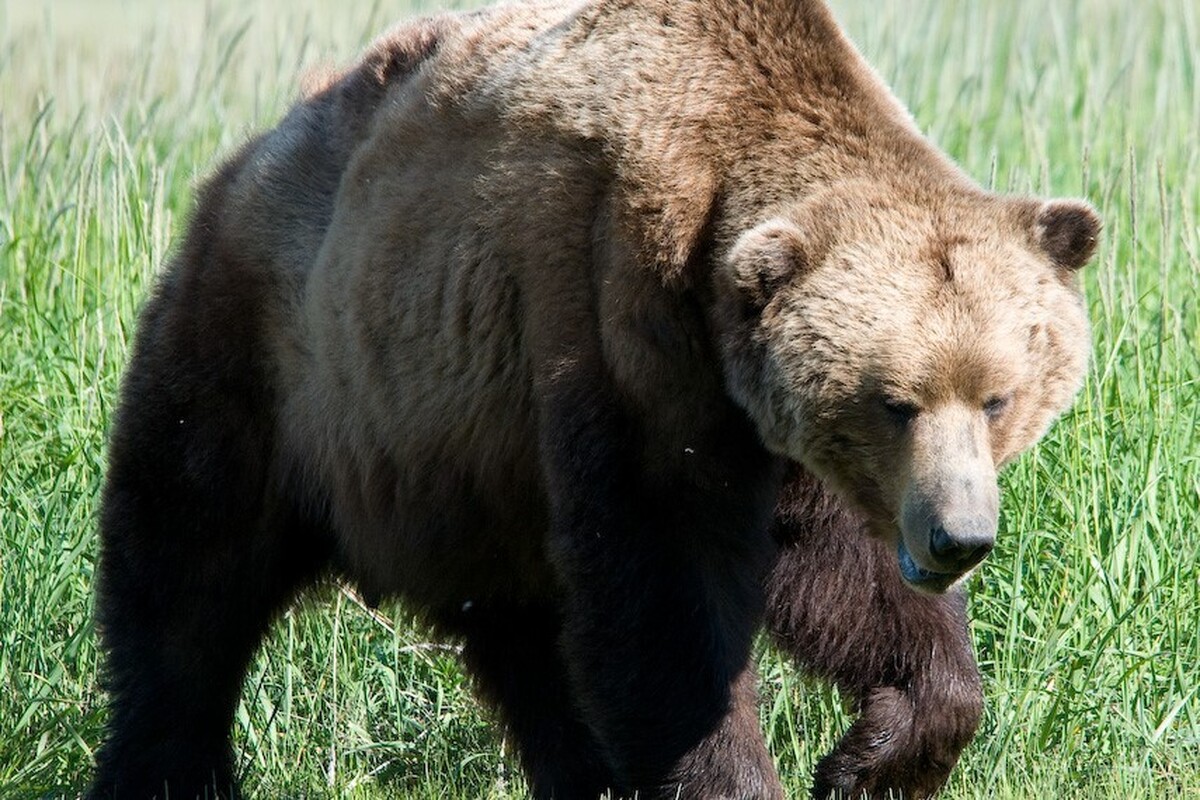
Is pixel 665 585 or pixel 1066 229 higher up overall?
pixel 1066 229

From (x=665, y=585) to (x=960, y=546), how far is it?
789 millimetres

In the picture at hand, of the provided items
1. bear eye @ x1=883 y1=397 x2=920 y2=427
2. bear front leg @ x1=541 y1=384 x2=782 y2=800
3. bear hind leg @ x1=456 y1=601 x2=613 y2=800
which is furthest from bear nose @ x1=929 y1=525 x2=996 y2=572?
bear hind leg @ x1=456 y1=601 x2=613 y2=800

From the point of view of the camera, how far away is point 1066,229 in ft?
13.0

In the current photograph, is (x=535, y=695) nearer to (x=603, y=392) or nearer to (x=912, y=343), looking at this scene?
(x=603, y=392)

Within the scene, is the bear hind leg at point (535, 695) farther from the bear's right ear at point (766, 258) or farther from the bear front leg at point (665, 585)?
the bear's right ear at point (766, 258)

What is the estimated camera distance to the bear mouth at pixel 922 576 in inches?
146

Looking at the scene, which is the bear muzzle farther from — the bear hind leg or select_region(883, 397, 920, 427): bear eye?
the bear hind leg

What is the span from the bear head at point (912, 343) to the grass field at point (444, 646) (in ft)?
4.06

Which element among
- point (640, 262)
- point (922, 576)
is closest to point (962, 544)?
point (922, 576)

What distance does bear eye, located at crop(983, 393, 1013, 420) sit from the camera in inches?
146

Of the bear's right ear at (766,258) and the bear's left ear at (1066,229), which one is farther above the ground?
the bear's left ear at (1066,229)

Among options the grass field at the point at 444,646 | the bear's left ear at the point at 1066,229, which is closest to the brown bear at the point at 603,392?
the bear's left ear at the point at 1066,229

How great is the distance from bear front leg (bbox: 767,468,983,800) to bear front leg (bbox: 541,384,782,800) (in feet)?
1.84

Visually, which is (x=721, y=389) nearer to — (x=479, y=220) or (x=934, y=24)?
(x=479, y=220)
